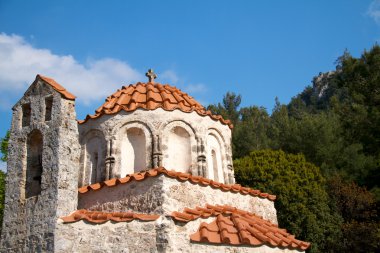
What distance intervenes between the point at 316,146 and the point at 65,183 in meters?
17.3

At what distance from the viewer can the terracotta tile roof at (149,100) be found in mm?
8773

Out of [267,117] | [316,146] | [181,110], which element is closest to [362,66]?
[316,146]

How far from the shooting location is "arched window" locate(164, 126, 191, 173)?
856 centimetres

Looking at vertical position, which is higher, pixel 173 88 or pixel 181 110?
pixel 173 88

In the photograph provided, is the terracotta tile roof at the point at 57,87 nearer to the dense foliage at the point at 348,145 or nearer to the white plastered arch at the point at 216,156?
the white plastered arch at the point at 216,156

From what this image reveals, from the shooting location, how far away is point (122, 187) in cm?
729

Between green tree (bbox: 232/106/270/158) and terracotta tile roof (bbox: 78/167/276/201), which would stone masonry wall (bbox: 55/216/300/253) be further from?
green tree (bbox: 232/106/270/158)

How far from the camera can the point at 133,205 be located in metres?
7.05

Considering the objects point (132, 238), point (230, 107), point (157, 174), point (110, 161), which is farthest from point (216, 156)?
point (230, 107)

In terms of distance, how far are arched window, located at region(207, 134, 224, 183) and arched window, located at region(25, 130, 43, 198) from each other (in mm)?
3815

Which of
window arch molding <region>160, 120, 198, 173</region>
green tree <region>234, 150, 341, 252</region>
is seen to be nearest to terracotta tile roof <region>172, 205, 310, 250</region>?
window arch molding <region>160, 120, 198, 173</region>

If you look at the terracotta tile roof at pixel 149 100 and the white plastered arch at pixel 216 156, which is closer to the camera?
the terracotta tile roof at pixel 149 100

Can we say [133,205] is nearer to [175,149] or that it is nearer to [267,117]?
[175,149]

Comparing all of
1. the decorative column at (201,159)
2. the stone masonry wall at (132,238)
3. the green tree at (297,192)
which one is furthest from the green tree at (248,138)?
the stone masonry wall at (132,238)
